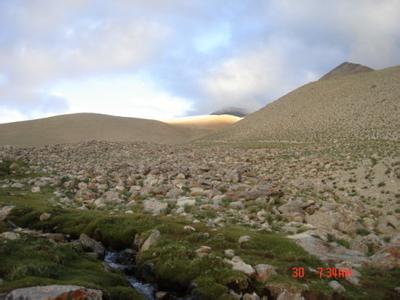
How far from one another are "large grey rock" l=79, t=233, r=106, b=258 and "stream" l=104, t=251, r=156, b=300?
10.2 inches

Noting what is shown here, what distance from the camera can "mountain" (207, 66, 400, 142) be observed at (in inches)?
2474

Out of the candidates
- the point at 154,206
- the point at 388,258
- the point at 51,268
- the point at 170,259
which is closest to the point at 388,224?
the point at 388,258

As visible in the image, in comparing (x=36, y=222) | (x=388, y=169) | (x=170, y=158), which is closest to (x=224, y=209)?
(x=36, y=222)

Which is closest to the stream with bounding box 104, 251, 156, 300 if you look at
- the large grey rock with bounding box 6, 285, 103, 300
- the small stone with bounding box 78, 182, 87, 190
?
the large grey rock with bounding box 6, 285, 103, 300

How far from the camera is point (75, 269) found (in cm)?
1184

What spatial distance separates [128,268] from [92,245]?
2173mm

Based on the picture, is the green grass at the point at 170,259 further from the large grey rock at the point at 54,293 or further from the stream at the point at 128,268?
the large grey rock at the point at 54,293

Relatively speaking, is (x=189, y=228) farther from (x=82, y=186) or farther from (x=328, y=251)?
(x=82, y=186)

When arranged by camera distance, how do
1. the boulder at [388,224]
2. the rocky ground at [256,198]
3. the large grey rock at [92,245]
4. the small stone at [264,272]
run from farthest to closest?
the boulder at [388,224], the large grey rock at [92,245], the rocky ground at [256,198], the small stone at [264,272]

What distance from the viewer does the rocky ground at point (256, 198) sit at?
45.0ft

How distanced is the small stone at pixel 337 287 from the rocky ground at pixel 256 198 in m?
0.03

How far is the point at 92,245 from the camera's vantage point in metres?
15.7

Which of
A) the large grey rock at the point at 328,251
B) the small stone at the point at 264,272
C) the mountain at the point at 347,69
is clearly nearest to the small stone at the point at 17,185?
the large grey rock at the point at 328,251
